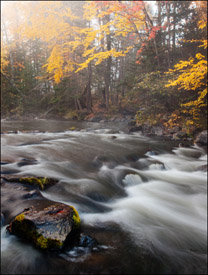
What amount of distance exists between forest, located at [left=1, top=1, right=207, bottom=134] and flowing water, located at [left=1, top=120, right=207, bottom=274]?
295 cm

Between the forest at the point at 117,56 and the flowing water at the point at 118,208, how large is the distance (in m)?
2.95

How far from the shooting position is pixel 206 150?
7.12 metres

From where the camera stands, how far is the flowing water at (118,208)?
2.06m

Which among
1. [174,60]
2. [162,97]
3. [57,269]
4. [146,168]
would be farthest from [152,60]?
[57,269]

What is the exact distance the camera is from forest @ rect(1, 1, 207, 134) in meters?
8.68

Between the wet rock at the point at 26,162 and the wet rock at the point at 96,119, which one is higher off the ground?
the wet rock at the point at 96,119

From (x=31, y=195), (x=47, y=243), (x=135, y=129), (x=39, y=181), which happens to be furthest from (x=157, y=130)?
(x=47, y=243)

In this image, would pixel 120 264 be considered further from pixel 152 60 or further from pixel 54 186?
pixel 152 60

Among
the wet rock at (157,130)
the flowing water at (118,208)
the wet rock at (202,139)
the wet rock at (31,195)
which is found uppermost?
the wet rock at (157,130)

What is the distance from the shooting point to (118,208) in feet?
11.0

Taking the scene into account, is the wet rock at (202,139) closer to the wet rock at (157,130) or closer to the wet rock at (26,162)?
the wet rock at (157,130)

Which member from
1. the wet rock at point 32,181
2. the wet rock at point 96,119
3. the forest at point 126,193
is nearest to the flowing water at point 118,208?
the forest at point 126,193

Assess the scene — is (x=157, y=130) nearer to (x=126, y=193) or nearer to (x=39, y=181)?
(x=126, y=193)

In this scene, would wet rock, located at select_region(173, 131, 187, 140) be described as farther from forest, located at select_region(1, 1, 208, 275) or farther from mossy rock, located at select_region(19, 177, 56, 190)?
mossy rock, located at select_region(19, 177, 56, 190)
